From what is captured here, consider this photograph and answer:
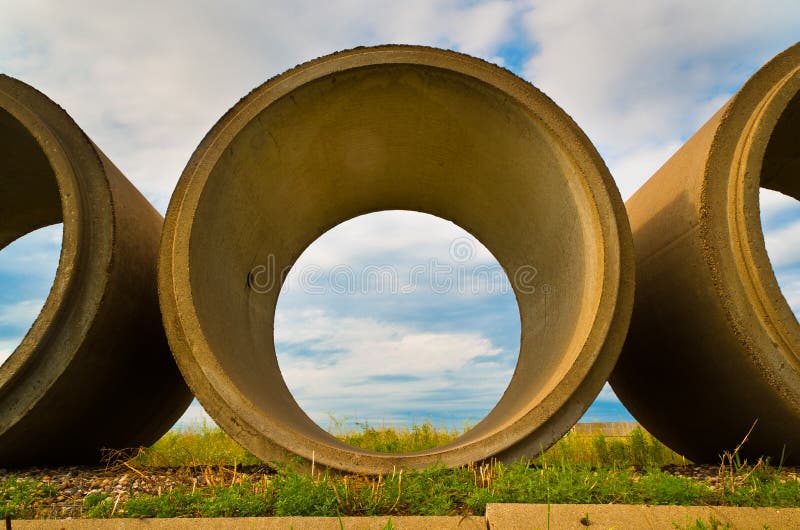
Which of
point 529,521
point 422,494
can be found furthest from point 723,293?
point 422,494

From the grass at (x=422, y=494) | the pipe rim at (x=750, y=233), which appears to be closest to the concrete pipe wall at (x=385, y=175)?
the grass at (x=422, y=494)

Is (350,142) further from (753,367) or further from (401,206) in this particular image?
(753,367)

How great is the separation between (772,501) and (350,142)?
353cm

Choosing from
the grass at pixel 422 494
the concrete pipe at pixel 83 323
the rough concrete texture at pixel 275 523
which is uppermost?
the concrete pipe at pixel 83 323

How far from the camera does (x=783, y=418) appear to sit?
3.82 m

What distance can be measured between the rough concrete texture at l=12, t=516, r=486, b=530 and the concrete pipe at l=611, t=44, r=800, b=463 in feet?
7.30

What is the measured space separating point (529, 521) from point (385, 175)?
11.5 ft

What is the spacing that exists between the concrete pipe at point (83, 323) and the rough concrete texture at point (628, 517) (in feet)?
9.72

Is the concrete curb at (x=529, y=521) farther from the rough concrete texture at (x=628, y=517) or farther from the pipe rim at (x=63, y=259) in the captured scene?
the pipe rim at (x=63, y=259)

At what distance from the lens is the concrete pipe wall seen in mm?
3559

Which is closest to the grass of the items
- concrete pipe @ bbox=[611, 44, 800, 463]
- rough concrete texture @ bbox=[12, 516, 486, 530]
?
rough concrete texture @ bbox=[12, 516, 486, 530]

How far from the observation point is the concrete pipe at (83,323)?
3.99 m

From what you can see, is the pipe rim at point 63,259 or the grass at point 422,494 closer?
the grass at point 422,494

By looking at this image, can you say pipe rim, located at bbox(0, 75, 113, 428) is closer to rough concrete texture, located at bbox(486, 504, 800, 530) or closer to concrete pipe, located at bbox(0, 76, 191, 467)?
concrete pipe, located at bbox(0, 76, 191, 467)
